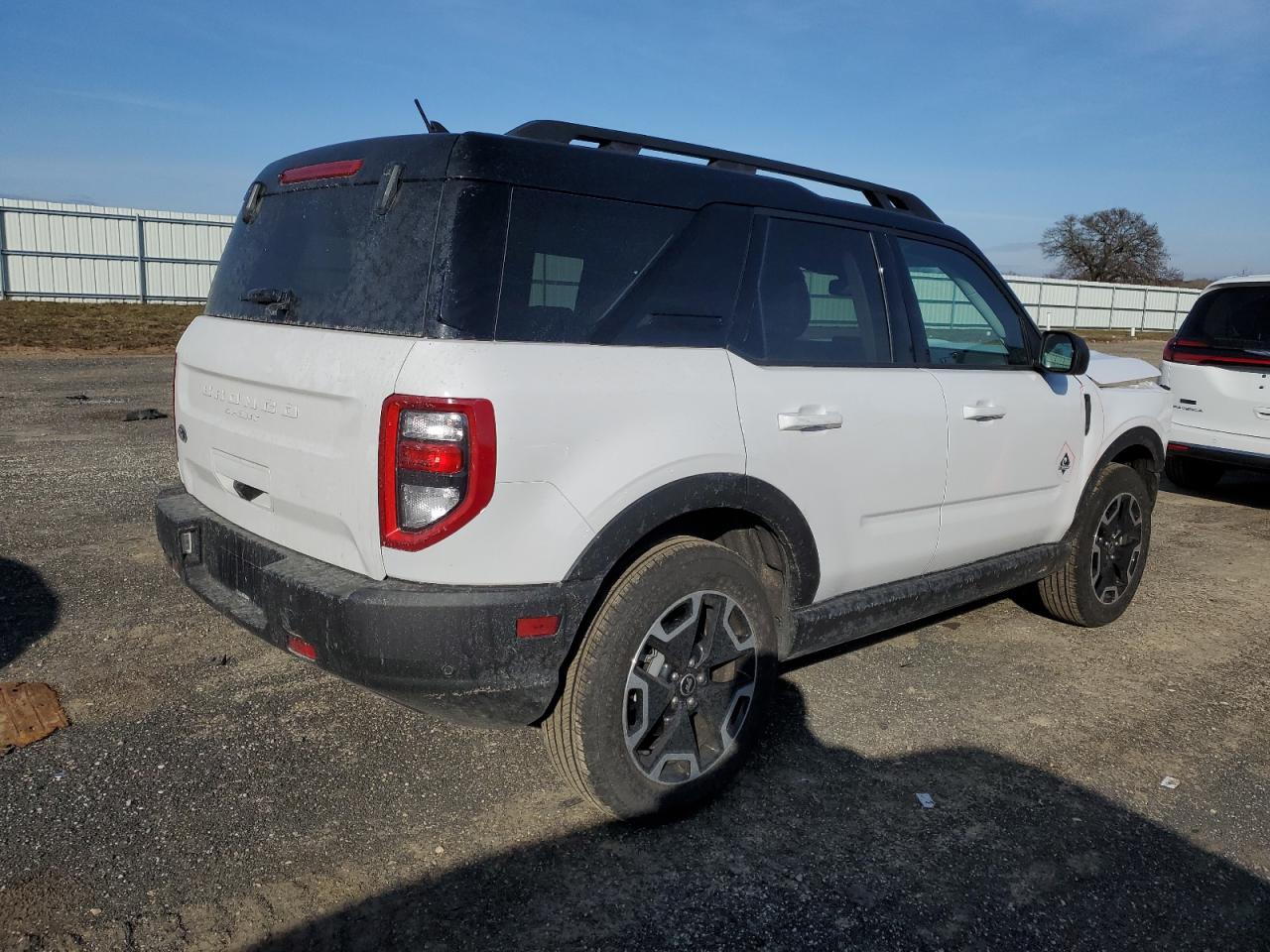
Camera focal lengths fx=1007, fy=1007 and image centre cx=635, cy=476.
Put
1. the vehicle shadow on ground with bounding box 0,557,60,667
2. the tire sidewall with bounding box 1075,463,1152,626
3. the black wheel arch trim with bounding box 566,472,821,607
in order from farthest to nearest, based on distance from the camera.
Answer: the tire sidewall with bounding box 1075,463,1152,626 → the vehicle shadow on ground with bounding box 0,557,60,667 → the black wheel arch trim with bounding box 566,472,821,607

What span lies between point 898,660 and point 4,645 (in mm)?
3862

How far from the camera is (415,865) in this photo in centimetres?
286

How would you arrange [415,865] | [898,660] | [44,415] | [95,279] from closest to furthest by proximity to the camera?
[415,865], [898,660], [44,415], [95,279]

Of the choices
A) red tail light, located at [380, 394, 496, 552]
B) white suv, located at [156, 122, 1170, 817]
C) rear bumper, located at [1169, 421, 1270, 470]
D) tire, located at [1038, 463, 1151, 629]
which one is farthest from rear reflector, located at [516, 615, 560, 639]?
rear bumper, located at [1169, 421, 1270, 470]

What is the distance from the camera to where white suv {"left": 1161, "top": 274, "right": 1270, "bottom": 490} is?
7.59 metres

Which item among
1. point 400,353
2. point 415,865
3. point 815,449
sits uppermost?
point 400,353

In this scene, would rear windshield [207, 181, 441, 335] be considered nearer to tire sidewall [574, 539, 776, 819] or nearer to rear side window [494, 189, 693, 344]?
rear side window [494, 189, 693, 344]

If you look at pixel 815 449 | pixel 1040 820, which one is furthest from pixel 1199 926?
pixel 815 449

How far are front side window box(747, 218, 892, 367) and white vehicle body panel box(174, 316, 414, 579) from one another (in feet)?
4.20

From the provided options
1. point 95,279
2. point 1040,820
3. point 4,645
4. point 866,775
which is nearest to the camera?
point 1040,820

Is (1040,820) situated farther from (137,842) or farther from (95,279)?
(95,279)

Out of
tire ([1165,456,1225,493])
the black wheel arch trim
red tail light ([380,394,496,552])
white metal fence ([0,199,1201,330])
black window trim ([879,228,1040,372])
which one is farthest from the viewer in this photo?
white metal fence ([0,199,1201,330])

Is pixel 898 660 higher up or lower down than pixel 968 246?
lower down

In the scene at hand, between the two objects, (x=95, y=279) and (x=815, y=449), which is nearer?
(x=815, y=449)
